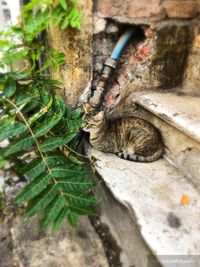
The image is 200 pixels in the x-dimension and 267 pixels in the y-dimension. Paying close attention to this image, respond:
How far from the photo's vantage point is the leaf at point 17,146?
905mm

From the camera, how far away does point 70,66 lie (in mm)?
1462

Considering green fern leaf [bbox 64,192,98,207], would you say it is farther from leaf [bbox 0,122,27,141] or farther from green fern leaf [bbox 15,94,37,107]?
green fern leaf [bbox 15,94,37,107]

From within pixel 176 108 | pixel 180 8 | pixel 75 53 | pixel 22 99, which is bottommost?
pixel 176 108

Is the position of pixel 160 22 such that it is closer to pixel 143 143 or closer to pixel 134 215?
pixel 143 143

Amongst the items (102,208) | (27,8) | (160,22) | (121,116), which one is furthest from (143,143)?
(27,8)

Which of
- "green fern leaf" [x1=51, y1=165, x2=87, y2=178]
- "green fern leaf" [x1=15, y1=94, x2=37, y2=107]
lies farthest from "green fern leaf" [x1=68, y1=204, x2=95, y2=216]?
"green fern leaf" [x1=15, y1=94, x2=37, y2=107]

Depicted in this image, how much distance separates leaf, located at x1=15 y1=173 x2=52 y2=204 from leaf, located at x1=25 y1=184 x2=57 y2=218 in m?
0.02

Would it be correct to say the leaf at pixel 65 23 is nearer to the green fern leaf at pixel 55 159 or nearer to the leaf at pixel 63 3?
the leaf at pixel 63 3

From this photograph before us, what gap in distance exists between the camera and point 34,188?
2.94ft

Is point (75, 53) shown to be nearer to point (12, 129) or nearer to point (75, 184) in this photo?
point (12, 129)

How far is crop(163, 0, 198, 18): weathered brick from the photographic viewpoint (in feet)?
4.70

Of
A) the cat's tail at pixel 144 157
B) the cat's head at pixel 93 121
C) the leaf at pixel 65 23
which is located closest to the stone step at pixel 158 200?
the cat's tail at pixel 144 157

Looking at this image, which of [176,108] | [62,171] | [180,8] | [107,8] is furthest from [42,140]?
[180,8]

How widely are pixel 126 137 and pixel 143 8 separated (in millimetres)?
806
